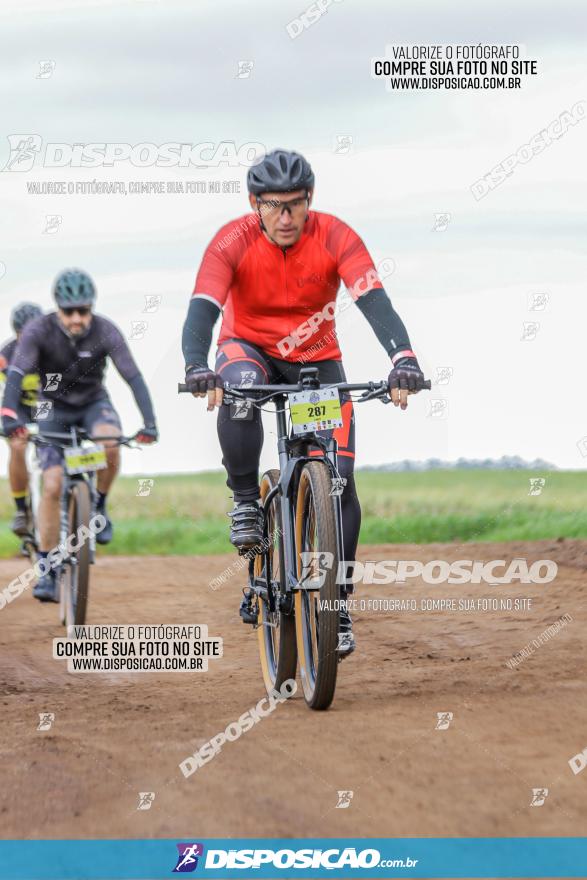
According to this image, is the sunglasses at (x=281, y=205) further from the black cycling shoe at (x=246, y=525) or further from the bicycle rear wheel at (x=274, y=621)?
the black cycling shoe at (x=246, y=525)

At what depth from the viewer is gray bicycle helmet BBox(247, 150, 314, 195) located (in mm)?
6562

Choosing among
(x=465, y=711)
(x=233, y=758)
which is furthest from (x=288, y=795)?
(x=465, y=711)

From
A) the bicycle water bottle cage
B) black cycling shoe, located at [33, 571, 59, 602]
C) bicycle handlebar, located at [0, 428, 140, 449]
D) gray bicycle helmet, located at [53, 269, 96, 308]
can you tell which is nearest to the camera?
the bicycle water bottle cage

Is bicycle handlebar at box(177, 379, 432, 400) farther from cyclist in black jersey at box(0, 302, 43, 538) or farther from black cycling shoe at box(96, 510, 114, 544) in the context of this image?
cyclist in black jersey at box(0, 302, 43, 538)

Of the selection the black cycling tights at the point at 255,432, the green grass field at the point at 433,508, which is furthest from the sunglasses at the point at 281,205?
the green grass field at the point at 433,508

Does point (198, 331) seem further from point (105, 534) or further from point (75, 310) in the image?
point (105, 534)

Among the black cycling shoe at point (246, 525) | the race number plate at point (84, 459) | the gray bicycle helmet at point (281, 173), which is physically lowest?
the black cycling shoe at point (246, 525)

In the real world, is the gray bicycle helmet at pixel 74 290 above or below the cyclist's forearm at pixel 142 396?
above

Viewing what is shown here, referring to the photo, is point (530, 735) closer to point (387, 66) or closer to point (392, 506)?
point (387, 66)

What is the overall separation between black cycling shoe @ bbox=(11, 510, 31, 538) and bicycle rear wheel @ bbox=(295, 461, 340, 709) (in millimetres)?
5229

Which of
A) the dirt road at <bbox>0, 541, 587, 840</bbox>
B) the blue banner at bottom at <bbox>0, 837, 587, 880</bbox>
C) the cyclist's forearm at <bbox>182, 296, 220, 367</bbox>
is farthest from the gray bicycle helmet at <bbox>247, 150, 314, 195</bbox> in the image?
the blue banner at bottom at <bbox>0, 837, 587, 880</bbox>

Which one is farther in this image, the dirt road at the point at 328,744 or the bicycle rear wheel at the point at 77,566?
the bicycle rear wheel at the point at 77,566

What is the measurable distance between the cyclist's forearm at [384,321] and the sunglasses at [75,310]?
3158 mm

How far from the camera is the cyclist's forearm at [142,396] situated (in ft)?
31.3
